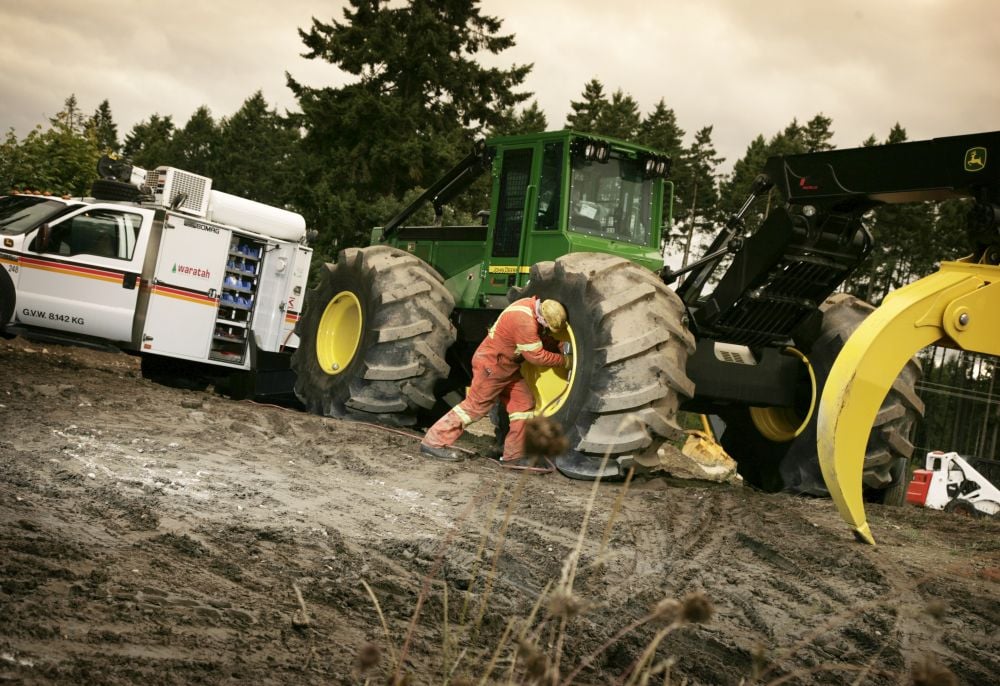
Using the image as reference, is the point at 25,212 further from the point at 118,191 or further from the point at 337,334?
the point at 337,334

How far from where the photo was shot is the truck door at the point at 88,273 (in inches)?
460

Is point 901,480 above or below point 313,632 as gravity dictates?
above

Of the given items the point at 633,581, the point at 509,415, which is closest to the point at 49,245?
the point at 509,415

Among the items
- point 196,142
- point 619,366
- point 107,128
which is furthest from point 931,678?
point 107,128

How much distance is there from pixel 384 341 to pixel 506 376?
4.95ft

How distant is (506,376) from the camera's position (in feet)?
28.0

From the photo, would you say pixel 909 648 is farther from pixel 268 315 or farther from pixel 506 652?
pixel 268 315

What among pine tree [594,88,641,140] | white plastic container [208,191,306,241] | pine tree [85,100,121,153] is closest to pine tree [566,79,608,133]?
pine tree [594,88,641,140]

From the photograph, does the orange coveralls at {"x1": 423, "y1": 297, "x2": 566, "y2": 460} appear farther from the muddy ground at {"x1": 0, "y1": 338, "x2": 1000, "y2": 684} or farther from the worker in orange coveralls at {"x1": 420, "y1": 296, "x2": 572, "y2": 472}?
the muddy ground at {"x1": 0, "y1": 338, "x2": 1000, "y2": 684}

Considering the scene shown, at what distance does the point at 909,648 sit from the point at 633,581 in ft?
4.42

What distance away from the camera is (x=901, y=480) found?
8.84 m

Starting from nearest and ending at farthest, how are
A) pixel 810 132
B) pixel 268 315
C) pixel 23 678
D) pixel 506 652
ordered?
pixel 23 678 → pixel 506 652 → pixel 268 315 → pixel 810 132

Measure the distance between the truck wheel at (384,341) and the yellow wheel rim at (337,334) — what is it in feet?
0.04

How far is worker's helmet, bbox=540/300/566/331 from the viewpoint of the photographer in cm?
787
